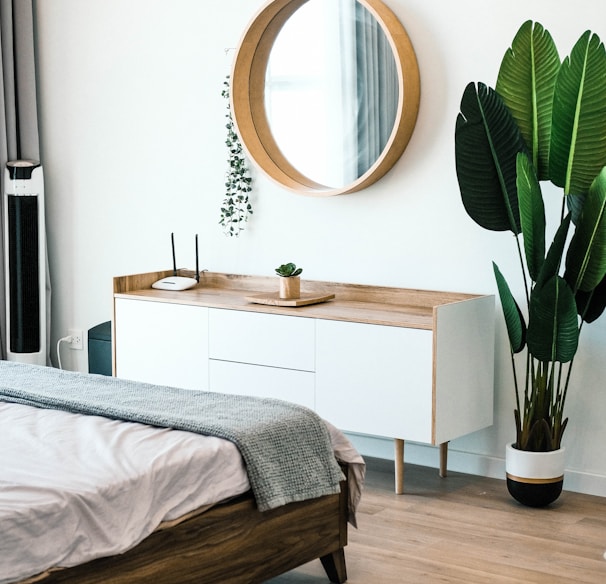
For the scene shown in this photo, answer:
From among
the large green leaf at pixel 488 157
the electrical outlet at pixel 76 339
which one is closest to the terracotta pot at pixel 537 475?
the large green leaf at pixel 488 157

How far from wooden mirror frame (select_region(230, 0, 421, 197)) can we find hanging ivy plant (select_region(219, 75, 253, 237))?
9 cm

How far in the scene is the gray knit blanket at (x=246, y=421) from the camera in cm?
240

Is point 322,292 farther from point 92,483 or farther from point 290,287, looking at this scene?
point 92,483

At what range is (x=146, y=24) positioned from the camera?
4.44 m

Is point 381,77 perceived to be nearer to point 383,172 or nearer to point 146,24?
point 383,172

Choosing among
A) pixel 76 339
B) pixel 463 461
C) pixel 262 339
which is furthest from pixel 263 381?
pixel 76 339

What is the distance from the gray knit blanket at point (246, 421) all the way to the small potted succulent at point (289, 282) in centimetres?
101

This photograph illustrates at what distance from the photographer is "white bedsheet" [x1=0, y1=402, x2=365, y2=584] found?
1906 millimetres

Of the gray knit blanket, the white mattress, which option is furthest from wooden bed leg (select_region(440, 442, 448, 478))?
the white mattress

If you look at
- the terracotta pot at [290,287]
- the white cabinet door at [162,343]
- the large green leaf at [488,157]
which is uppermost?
the large green leaf at [488,157]

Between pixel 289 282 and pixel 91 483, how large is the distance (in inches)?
71.5

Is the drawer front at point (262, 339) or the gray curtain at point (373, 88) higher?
the gray curtain at point (373, 88)

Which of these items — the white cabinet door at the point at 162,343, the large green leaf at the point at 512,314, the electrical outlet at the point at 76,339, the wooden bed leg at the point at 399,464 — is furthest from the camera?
the electrical outlet at the point at 76,339

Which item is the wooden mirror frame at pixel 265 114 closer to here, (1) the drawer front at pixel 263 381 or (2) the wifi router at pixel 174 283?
(2) the wifi router at pixel 174 283
